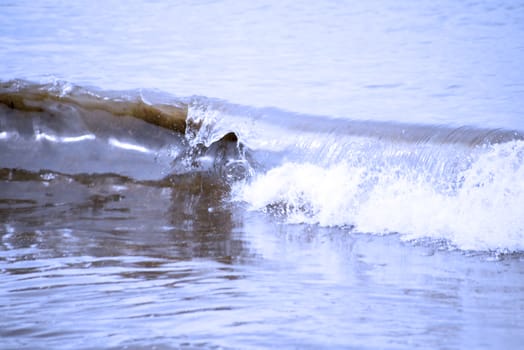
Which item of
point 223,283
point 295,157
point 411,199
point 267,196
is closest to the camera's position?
point 223,283

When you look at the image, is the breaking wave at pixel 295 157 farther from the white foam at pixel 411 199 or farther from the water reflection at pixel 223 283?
the water reflection at pixel 223 283

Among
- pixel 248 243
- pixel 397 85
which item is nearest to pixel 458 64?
pixel 397 85

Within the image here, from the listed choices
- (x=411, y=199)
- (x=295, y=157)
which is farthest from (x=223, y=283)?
(x=295, y=157)

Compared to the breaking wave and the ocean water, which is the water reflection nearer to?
the ocean water

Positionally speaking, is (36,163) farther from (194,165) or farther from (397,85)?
(397,85)

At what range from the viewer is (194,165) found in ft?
20.9

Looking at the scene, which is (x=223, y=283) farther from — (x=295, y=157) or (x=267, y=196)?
(x=295, y=157)

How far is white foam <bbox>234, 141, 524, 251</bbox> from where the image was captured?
4760 mm

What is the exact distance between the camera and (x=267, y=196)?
5.81m

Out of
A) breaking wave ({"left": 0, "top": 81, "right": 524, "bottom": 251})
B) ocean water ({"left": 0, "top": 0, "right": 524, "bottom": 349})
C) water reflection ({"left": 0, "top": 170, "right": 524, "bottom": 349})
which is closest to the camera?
water reflection ({"left": 0, "top": 170, "right": 524, "bottom": 349})

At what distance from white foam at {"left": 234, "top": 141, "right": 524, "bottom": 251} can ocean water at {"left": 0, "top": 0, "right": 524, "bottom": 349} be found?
1 cm

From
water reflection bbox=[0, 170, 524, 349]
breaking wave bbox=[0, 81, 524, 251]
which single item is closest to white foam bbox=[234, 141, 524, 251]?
breaking wave bbox=[0, 81, 524, 251]

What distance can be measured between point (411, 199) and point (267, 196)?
95 centimetres

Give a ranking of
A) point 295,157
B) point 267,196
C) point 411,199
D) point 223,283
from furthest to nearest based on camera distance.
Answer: point 295,157 < point 267,196 < point 411,199 < point 223,283
